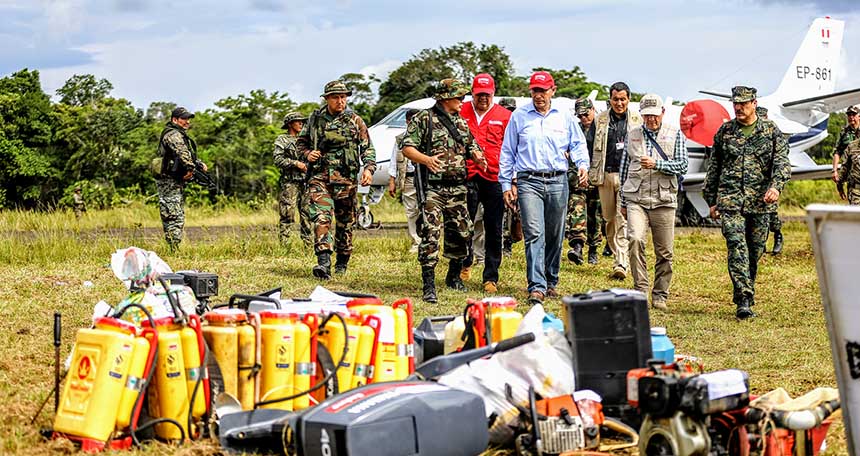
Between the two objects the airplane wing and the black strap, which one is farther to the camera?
the airplane wing

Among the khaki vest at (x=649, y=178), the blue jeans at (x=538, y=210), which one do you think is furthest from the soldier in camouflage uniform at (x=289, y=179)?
the khaki vest at (x=649, y=178)

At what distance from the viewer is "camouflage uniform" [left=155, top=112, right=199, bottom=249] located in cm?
1476

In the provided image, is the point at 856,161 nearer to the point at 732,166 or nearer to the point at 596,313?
the point at 732,166

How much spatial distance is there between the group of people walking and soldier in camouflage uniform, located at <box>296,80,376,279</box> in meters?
0.01

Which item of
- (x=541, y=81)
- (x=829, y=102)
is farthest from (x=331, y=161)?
(x=829, y=102)

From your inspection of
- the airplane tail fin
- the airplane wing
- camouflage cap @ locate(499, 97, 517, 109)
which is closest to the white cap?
camouflage cap @ locate(499, 97, 517, 109)

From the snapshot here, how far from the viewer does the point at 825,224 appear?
3.95 meters

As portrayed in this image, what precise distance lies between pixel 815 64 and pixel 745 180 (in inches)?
853

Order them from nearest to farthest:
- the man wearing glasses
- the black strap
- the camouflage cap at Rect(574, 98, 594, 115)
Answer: the black strap → the camouflage cap at Rect(574, 98, 594, 115) → the man wearing glasses

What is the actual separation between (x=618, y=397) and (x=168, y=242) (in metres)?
10.0

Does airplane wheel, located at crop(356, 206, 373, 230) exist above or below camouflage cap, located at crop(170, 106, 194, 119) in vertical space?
below

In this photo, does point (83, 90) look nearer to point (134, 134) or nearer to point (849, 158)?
point (134, 134)

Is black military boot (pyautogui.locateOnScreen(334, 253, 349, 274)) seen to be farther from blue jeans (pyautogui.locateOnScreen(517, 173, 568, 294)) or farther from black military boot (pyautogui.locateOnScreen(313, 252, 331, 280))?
blue jeans (pyautogui.locateOnScreen(517, 173, 568, 294))

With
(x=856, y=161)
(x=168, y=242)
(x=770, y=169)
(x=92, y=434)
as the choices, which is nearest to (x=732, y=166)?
(x=770, y=169)
